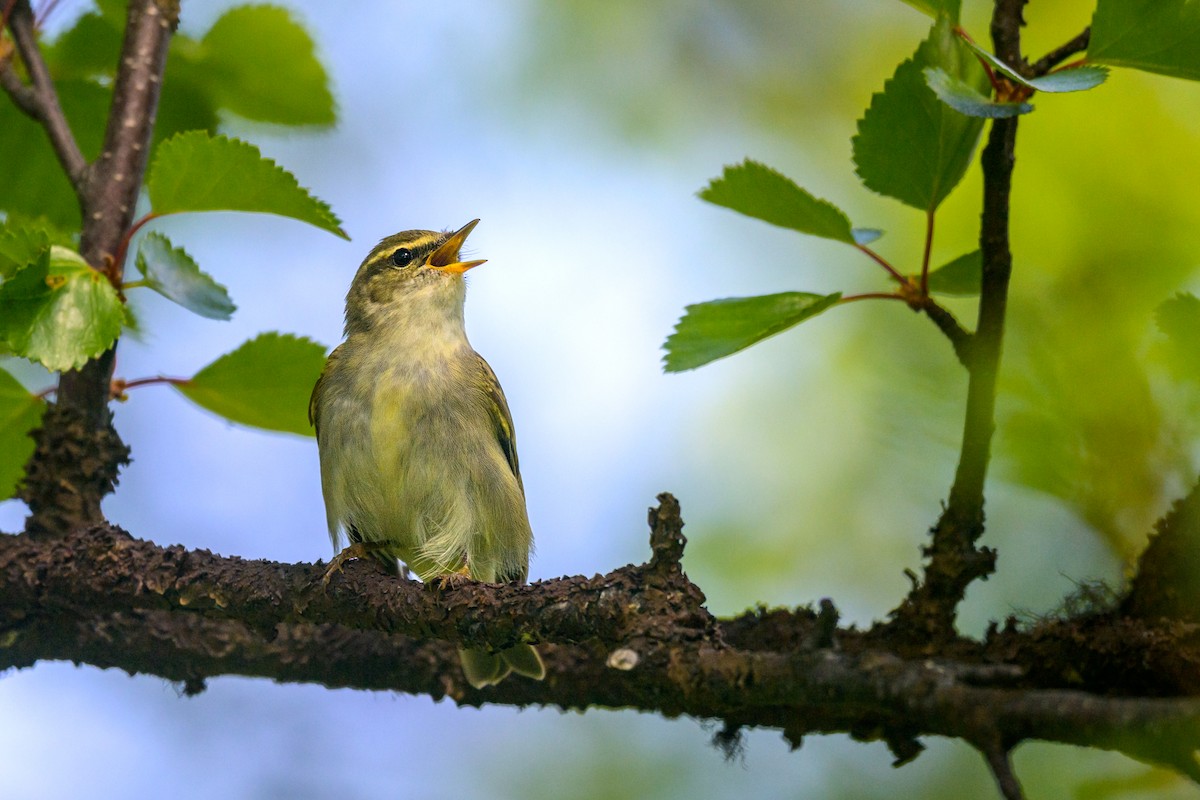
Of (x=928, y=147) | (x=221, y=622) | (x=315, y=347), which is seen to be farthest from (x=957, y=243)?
(x=221, y=622)

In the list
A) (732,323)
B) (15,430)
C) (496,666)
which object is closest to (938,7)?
(732,323)

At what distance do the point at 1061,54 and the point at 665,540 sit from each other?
5.43ft

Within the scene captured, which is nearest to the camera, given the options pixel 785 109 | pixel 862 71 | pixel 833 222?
pixel 833 222

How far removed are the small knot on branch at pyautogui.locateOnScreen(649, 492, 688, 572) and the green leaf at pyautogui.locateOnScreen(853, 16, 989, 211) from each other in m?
1.11

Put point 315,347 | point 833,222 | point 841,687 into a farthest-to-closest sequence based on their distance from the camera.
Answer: point 315,347 < point 833,222 < point 841,687

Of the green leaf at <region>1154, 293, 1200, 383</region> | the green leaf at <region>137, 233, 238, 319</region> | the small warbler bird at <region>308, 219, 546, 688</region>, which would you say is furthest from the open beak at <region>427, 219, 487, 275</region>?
the green leaf at <region>1154, 293, 1200, 383</region>

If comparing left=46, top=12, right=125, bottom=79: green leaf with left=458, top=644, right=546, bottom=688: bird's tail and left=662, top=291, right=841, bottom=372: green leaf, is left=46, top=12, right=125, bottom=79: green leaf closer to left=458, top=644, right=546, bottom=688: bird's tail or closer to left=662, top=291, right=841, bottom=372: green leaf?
left=458, top=644, right=546, bottom=688: bird's tail

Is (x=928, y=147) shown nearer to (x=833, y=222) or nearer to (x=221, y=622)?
(x=833, y=222)

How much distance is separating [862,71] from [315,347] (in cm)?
433

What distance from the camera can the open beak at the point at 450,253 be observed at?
592cm

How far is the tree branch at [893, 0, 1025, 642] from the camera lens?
8.75 feet

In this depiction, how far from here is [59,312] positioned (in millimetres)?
3529

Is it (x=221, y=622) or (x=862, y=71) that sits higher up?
(x=862, y=71)

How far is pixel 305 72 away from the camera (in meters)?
4.85
